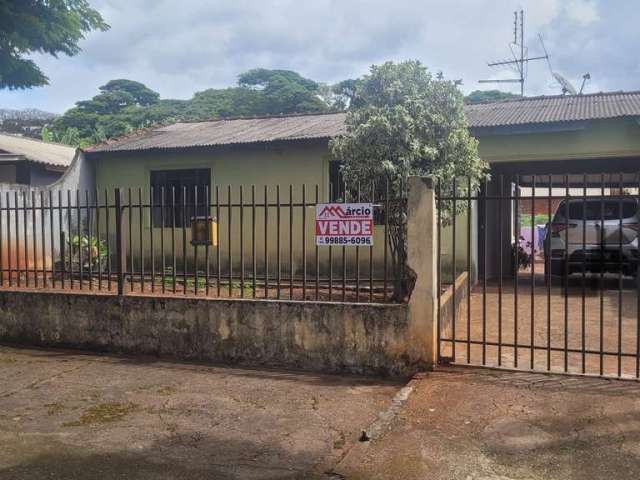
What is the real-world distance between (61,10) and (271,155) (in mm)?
8551

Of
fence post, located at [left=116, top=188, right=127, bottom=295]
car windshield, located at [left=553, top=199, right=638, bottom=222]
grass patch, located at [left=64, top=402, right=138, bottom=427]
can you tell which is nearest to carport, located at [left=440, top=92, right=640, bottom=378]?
car windshield, located at [left=553, top=199, right=638, bottom=222]

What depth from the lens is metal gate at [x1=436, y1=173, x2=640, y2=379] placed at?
5305mm

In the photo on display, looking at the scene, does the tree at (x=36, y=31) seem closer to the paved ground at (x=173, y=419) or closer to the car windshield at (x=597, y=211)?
the paved ground at (x=173, y=419)

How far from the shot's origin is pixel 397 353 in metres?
5.62

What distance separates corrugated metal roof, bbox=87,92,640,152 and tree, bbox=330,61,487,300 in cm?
310

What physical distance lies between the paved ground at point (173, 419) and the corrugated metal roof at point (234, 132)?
6.11m

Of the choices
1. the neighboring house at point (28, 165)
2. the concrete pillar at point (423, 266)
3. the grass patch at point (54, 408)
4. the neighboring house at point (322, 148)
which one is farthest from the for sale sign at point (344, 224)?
the neighboring house at point (28, 165)

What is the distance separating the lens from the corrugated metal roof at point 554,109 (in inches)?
389

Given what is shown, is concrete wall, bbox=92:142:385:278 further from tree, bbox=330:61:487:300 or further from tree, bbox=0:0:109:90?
tree, bbox=0:0:109:90

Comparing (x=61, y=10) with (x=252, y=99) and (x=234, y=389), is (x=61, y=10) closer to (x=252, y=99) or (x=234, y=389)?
(x=234, y=389)

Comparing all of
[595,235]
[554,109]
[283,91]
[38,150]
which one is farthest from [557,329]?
[283,91]

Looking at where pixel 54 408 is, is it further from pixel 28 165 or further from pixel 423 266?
pixel 28 165

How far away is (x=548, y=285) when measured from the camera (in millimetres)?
5332

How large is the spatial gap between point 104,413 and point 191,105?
118 ft
